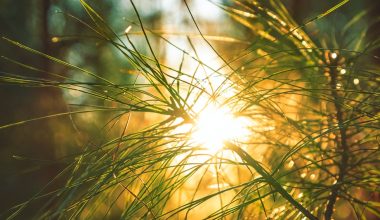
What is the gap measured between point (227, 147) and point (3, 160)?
1.40 metres

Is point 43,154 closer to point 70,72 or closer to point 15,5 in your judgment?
point 70,72

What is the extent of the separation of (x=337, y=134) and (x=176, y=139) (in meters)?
0.27

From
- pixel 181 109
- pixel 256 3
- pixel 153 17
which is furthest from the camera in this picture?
pixel 153 17

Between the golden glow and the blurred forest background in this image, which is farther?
the blurred forest background

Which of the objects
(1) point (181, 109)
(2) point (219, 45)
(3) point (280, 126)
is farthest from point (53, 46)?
(1) point (181, 109)

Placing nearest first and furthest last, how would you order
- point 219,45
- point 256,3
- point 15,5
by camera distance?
point 256,3 → point 219,45 → point 15,5

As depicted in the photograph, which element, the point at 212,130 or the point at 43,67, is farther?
the point at 43,67

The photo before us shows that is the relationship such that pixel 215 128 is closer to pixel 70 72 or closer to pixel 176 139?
pixel 176 139

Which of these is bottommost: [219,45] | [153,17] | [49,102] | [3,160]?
[3,160]

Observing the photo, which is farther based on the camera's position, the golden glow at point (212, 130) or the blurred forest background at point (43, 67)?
the blurred forest background at point (43, 67)

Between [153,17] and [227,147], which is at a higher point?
[153,17]

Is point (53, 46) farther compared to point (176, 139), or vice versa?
point (53, 46)

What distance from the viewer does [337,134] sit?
678 mm

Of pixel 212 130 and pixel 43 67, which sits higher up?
pixel 43 67
